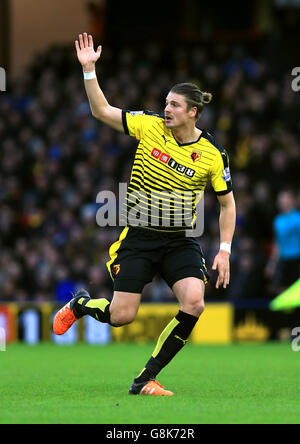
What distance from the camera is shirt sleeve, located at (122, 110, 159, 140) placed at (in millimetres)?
7461

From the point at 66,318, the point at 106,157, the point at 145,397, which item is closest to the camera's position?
the point at 145,397

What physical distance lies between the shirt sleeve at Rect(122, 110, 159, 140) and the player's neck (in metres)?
0.20

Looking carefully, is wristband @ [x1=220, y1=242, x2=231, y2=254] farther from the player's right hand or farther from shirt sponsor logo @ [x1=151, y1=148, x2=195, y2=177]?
the player's right hand

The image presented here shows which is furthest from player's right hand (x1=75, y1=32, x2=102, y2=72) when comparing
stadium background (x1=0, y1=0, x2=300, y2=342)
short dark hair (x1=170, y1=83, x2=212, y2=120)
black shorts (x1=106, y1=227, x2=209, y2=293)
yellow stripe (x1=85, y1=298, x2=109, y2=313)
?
stadium background (x1=0, y1=0, x2=300, y2=342)

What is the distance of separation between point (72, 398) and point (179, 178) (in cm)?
175

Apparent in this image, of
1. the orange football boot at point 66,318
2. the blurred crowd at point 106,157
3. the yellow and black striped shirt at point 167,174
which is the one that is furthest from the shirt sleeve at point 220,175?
the blurred crowd at point 106,157

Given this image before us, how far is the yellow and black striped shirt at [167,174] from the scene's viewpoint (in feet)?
24.2

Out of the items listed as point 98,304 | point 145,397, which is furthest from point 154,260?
point 145,397

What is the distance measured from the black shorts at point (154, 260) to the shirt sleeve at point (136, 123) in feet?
2.35

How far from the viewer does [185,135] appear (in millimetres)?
7480

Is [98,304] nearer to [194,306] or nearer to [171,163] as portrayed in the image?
[194,306]

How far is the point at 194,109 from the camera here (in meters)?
7.38

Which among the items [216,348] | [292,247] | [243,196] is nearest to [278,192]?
[243,196]

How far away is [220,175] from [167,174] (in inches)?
15.6
